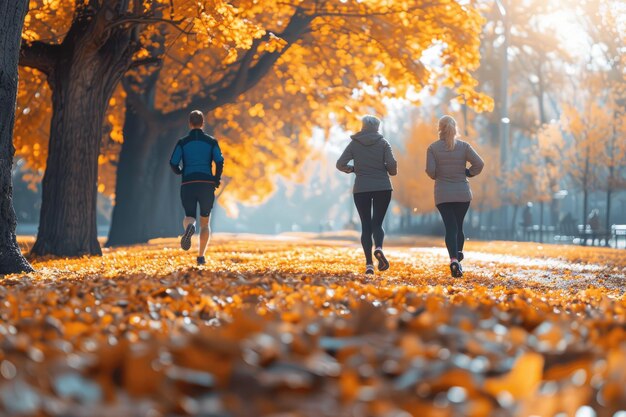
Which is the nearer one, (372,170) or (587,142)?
(372,170)

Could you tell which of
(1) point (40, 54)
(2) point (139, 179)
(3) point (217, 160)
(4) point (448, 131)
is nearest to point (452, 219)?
(4) point (448, 131)

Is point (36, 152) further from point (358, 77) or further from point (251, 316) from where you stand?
point (251, 316)

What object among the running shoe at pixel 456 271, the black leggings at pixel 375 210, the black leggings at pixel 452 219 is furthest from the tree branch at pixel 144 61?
the running shoe at pixel 456 271

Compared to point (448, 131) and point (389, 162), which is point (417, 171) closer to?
point (448, 131)

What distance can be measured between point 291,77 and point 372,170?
11481 mm

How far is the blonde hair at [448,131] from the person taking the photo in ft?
35.0

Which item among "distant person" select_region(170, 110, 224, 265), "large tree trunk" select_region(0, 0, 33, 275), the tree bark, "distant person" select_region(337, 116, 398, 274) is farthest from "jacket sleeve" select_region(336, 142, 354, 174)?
the tree bark

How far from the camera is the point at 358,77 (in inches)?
813

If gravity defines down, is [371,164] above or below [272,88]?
below

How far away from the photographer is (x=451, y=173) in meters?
10.8

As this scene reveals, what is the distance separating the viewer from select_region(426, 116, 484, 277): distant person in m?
10.8

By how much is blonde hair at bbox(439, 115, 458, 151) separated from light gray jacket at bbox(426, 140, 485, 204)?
0.27 ft

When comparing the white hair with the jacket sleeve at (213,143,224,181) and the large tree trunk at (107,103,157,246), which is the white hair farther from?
the large tree trunk at (107,103,157,246)

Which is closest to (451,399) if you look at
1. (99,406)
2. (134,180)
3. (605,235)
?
(99,406)
